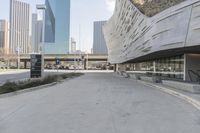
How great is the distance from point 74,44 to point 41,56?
419 feet

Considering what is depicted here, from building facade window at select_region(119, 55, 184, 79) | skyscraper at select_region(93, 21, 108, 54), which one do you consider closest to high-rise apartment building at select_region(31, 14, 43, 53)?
building facade window at select_region(119, 55, 184, 79)

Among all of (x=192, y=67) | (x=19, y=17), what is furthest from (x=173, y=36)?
(x=19, y=17)

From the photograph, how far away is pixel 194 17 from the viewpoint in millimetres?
20844

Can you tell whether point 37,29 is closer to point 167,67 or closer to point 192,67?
point 167,67

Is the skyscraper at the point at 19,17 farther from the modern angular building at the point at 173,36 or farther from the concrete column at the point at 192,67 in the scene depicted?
the concrete column at the point at 192,67

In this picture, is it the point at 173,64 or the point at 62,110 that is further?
the point at 173,64

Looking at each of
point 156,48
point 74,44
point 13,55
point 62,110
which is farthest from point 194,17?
point 74,44

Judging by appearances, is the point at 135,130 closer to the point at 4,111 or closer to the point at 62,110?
the point at 62,110

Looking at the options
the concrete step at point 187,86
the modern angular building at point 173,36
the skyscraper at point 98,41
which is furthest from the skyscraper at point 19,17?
the skyscraper at point 98,41

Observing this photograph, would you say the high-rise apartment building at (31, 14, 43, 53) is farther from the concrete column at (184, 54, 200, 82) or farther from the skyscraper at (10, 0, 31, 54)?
the concrete column at (184, 54, 200, 82)

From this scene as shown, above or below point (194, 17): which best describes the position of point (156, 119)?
below

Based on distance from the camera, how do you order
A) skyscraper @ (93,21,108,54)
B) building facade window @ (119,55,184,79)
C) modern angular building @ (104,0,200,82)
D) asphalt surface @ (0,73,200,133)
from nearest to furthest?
asphalt surface @ (0,73,200,133) → modern angular building @ (104,0,200,82) → building facade window @ (119,55,184,79) → skyscraper @ (93,21,108,54)

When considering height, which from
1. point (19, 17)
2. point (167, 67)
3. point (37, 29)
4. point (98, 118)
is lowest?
point (98, 118)

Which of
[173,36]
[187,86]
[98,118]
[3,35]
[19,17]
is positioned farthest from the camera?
[3,35]
